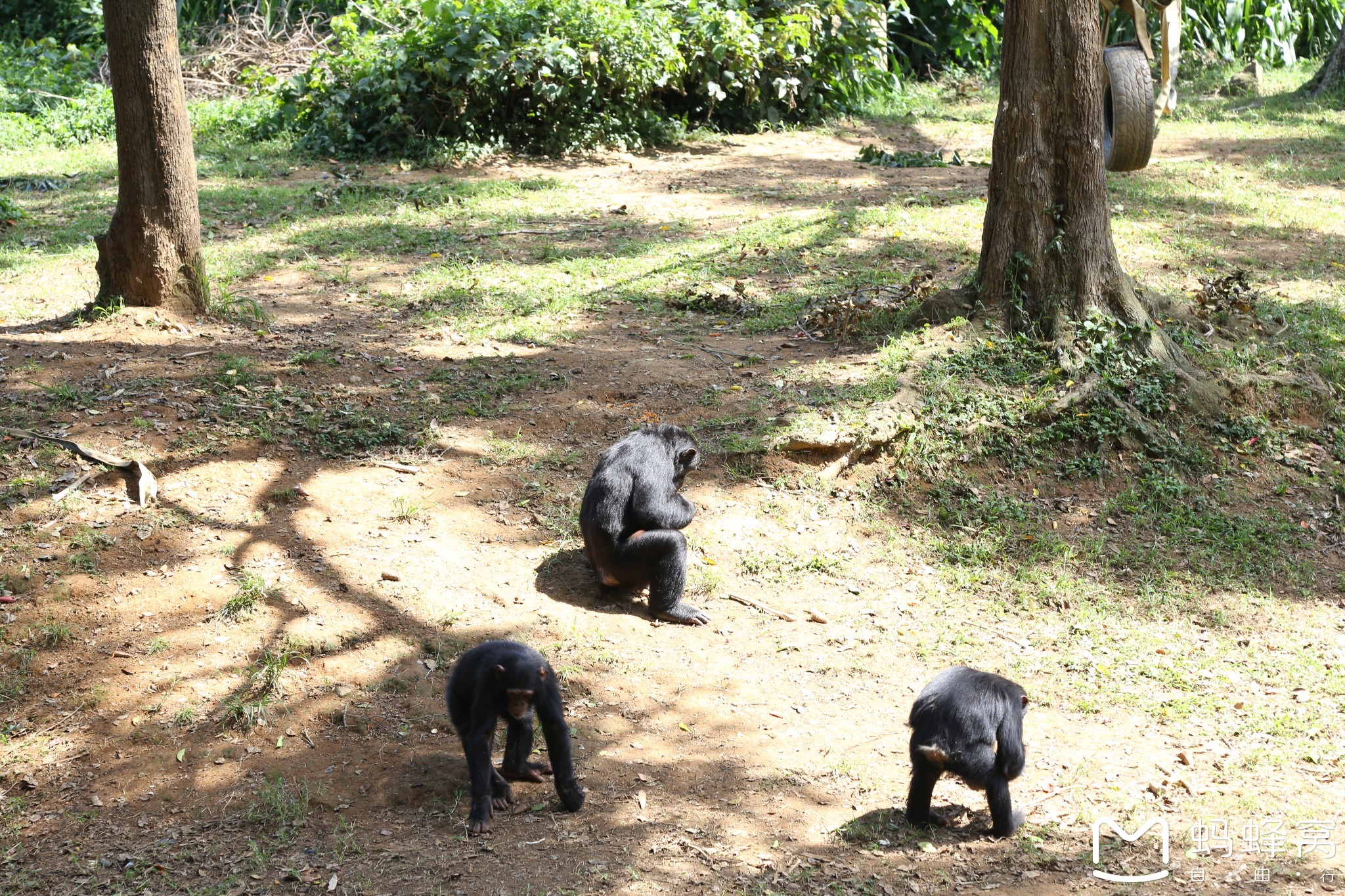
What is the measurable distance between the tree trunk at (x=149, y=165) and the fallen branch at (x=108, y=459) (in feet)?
6.40

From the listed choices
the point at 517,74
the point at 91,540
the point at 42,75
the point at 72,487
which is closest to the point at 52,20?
the point at 42,75

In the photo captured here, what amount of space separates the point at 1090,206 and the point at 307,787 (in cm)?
681

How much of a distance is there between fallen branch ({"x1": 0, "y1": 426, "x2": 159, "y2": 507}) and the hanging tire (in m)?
7.00

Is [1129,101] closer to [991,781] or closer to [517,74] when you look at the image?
[991,781]

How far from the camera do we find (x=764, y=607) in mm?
6426

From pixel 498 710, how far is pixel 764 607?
2244 millimetres

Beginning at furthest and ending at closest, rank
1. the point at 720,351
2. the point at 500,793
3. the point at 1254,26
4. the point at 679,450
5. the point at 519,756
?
the point at 1254,26
the point at 720,351
the point at 679,450
the point at 519,756
the point at 500,793

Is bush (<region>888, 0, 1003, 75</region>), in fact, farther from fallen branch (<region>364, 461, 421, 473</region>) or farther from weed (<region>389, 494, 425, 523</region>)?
weed (<region>389, 494, 425, 523</region>)

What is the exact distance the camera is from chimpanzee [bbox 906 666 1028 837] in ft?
14.9

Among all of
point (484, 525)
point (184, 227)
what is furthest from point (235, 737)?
point (184, 227)

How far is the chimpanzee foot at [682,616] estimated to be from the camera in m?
6.18

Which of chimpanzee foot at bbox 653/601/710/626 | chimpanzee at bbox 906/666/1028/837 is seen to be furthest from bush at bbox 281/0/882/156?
chimpanzee at bbox 906/666/1028/837

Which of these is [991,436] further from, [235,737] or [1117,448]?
[235,737]

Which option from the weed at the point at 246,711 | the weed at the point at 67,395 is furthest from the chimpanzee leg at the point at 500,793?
the weed at the point at 67,395
